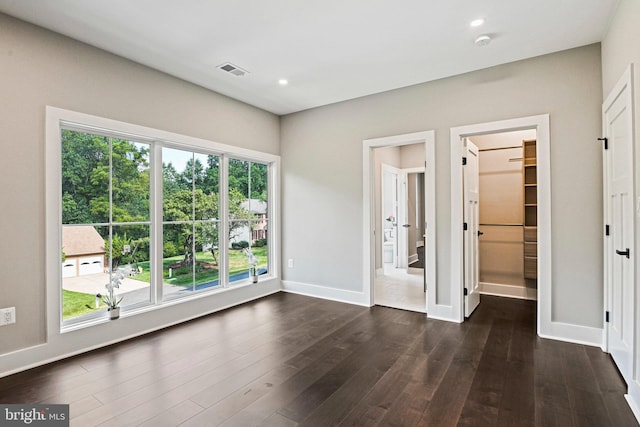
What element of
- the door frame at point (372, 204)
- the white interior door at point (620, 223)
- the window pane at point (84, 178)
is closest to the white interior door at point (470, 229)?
the door frame at point (372, 204)

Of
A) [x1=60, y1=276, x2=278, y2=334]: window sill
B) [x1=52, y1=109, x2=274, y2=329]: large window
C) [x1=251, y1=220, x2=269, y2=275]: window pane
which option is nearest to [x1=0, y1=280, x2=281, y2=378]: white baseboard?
[x1=60, y1=276, x2=278, y2=334]: window sill

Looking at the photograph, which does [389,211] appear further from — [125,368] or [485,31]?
[125,368]

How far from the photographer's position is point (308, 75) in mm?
3691

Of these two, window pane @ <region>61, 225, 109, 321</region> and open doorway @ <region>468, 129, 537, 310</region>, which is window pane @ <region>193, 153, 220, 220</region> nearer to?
window pane @ <region>61, 225, 109, 321</region>

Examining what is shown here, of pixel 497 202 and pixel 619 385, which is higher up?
pixel 497 202

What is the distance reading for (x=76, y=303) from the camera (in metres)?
2.99

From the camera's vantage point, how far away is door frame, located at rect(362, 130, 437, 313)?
3814 millimetres

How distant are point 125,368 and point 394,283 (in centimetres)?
417

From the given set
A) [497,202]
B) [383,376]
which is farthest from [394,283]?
[383,376]

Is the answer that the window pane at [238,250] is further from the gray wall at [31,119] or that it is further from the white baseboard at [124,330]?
the gray wall at [31,119]

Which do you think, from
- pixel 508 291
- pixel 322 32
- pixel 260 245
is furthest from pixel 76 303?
pixel 508 291

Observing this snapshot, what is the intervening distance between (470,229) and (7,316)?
4.61m

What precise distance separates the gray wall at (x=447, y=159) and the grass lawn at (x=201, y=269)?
0.49m

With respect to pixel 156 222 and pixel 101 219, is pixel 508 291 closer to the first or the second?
Answer: pixel 156 222
